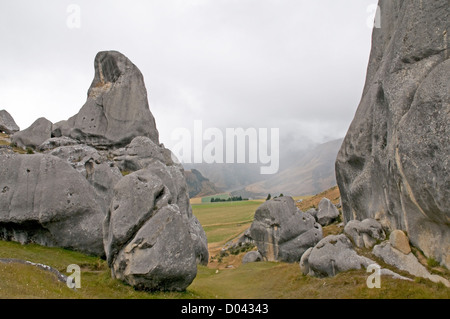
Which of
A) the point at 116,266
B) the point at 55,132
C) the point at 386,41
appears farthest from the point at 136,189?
the point at 55,132

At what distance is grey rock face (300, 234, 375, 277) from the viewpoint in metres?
22.3

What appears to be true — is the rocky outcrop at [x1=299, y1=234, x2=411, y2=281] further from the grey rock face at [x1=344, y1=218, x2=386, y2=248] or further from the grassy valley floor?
the grey rock face at [x1=344, y1=218, x2=386, y2=248]

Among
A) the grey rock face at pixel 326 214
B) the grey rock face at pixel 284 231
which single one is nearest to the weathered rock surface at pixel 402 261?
the grey rock face at pixel 284 231

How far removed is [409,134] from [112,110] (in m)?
43.7

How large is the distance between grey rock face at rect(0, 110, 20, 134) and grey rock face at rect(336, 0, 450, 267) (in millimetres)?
60983

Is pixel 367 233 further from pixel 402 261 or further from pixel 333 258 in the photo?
pixel 402 261

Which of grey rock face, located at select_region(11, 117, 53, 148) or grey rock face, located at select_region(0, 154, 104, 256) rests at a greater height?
grey rock face, located at select_region(11, 117, 53, 148)

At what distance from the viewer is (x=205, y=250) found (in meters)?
43.3

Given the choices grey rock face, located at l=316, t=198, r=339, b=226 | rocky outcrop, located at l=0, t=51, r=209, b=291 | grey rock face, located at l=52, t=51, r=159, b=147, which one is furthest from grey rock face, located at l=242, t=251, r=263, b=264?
grey rock face, located at l=52, t=51, r=159, b=147

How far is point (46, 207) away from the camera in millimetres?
27594

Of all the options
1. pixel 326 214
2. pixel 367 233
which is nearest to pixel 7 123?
pixel 326 214

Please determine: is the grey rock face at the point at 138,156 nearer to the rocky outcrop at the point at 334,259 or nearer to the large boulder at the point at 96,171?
the large boulder at the point at 96,171

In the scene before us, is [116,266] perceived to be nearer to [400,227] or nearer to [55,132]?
[400,227]
